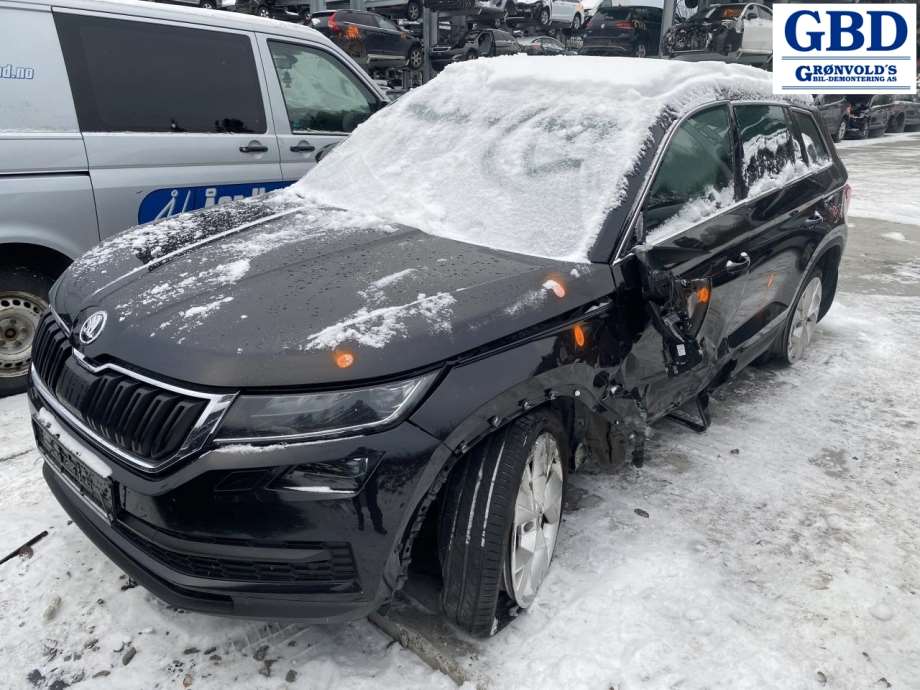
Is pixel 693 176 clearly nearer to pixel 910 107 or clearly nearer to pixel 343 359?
pixel 343 359

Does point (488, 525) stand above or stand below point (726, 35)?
below

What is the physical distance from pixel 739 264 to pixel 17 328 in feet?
12.1

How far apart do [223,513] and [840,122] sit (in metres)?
20.6

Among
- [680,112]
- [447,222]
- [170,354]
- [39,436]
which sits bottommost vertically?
[39,436]

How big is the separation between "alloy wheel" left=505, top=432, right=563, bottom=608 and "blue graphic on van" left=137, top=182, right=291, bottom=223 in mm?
2497

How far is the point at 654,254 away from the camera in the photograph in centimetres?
274

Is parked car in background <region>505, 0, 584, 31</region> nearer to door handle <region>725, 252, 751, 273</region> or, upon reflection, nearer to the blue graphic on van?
the blue graphic on van

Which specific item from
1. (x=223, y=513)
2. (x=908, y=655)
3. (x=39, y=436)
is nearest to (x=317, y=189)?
(x=39, y=436)

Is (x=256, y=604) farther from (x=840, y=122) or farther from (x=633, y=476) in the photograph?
(x=840, y=122)

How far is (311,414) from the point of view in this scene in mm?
1931

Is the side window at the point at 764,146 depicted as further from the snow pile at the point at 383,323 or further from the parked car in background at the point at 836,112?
the parked car in background at the point at 836,112

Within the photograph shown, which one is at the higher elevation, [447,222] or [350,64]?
[350,64]

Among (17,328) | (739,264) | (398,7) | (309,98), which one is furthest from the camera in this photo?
(398,7)

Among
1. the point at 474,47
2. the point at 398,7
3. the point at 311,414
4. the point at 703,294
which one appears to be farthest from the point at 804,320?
the point at 398,7
